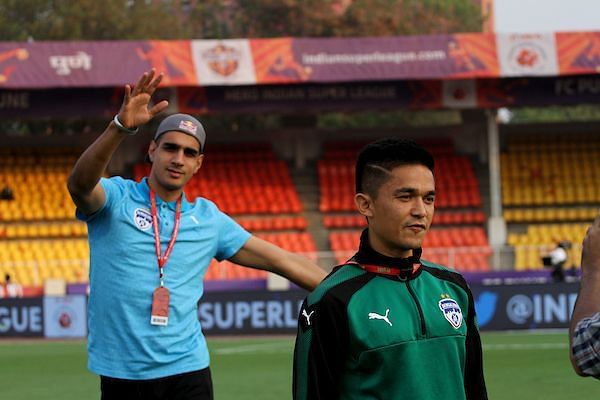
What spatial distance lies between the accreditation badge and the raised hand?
1.03 metres

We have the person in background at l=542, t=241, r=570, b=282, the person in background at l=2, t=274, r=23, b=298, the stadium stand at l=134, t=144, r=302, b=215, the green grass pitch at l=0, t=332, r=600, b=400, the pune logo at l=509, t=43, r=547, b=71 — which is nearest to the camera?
the green grass pitch at l=0, t=332, r=600, b=400

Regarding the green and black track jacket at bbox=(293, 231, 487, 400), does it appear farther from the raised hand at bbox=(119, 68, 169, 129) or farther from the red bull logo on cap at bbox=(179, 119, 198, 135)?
the red bull logo on cap at bbox=(179, 119, 198, 135)

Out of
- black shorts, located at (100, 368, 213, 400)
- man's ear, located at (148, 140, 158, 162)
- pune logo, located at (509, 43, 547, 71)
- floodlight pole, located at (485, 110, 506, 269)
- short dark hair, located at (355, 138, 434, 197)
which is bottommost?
black shorts, located at (100, 368, 213, 400)

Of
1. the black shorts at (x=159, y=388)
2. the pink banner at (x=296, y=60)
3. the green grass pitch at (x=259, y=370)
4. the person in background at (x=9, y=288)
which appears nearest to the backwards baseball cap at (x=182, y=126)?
the black shorts at (x=159, y=388)

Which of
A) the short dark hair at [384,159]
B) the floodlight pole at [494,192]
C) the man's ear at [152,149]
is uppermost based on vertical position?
the floodlight pole at [494,192]

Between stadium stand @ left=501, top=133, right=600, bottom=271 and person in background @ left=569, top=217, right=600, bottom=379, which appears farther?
stadium stand @ left=501, top=133, right=600, bottom=271

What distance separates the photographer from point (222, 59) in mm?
27797

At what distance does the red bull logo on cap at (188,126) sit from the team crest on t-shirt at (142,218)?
1.55ft

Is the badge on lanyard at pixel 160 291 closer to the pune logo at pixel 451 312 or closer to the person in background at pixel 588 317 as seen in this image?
the pune logo at pixel 451 312

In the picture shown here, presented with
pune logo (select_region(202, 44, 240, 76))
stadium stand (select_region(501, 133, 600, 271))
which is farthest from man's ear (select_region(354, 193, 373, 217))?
stadium stand (select_region(501, 133, 600, 271))

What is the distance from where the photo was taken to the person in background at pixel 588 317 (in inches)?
123

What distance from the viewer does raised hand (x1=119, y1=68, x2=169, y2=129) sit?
17.1ft

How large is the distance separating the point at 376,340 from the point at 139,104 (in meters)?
1.78

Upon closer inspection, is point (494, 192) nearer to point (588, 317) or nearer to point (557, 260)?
point (557, 260)
